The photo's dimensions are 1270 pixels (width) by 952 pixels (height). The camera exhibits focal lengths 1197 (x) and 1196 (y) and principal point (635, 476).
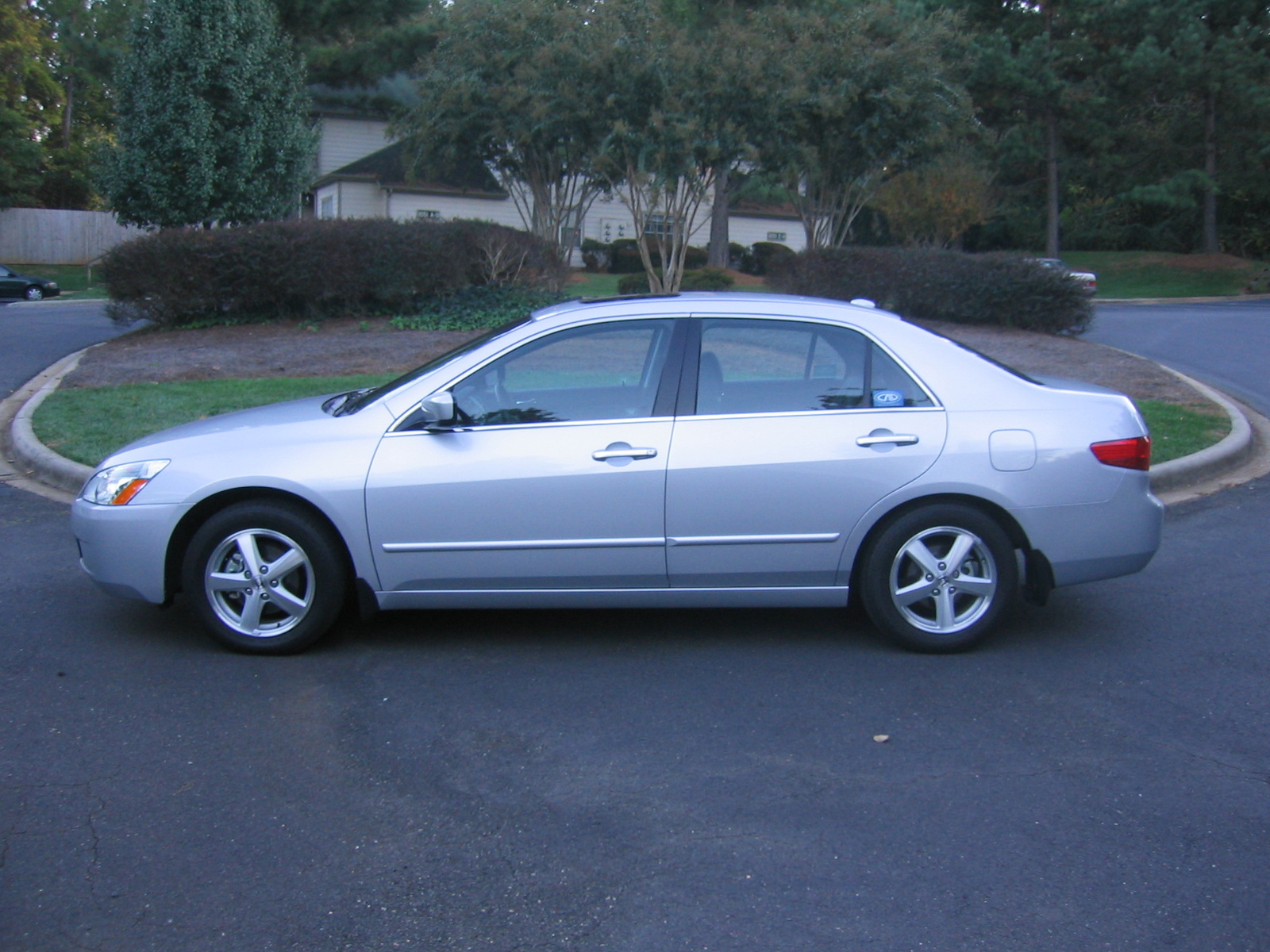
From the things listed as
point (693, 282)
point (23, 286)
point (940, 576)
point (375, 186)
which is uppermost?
point (375, 186)

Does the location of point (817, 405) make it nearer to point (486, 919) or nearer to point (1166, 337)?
point (486, 919)

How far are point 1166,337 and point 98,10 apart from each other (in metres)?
43.0

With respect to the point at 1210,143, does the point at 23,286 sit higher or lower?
lower

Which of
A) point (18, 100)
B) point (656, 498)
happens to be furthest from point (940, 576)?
point (18, 100)

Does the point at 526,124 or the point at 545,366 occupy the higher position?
the point at 526,124

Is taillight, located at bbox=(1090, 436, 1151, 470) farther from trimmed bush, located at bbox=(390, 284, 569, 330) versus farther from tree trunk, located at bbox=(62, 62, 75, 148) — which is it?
tree trunk, located at bbox=(62, 62, 75, 148)

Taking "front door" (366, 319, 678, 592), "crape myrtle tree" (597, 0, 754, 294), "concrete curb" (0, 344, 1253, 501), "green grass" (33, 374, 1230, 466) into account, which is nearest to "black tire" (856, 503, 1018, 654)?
"front door" (366, 319, 678, 592)

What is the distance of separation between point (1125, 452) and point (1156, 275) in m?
41.2

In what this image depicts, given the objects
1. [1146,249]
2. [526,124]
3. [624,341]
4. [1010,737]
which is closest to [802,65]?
[526,124]

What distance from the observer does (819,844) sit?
364cm

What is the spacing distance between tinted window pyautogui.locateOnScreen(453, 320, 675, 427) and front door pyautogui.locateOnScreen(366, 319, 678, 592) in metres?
0.04

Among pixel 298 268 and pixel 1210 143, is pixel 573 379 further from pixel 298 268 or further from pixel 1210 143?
pixel 1210 143

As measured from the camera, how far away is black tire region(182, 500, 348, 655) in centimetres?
517

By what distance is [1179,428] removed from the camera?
33.1 ft
